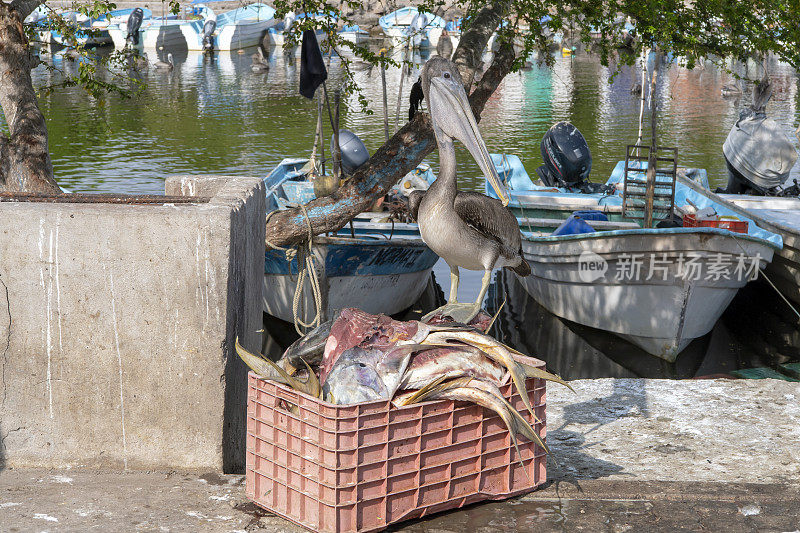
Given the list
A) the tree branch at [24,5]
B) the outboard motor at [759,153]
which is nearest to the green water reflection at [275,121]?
the outboard motor at [759,153]

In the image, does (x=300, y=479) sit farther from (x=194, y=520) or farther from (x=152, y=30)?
(x=152, y=30)

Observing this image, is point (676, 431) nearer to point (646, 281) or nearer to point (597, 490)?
point (597, 490)

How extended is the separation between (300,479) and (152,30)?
51.2 m

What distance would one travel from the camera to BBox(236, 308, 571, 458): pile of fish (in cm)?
353

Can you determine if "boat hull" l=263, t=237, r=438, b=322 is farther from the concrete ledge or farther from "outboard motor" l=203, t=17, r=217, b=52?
"outboard motor" l=203, t=17, r=217, b=52

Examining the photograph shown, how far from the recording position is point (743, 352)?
38.5 feet

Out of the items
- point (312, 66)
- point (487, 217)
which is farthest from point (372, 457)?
point (312, 66)

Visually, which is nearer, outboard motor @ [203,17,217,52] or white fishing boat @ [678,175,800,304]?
white fishing boat @ [678,175,800,304]

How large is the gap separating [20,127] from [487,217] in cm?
416

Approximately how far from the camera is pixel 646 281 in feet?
36.4

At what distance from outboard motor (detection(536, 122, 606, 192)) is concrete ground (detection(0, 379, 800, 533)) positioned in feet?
32.8

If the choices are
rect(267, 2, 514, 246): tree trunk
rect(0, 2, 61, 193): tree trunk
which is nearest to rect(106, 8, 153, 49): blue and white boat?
rect(0, 2, 61, 193): tree trunk

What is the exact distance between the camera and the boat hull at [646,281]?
10500mm

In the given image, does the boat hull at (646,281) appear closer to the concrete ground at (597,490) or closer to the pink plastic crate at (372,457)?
the concrete ground at (597,490)
